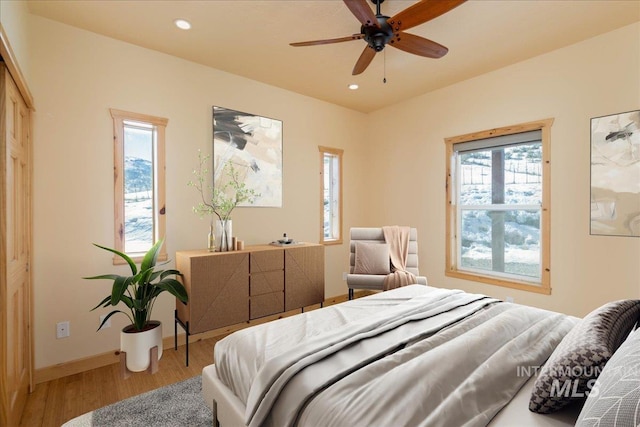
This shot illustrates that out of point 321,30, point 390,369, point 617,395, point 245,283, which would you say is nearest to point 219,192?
point 245,283

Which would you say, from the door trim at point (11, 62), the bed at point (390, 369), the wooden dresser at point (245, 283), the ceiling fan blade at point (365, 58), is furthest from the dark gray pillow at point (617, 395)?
the door trim at point (11, 62)

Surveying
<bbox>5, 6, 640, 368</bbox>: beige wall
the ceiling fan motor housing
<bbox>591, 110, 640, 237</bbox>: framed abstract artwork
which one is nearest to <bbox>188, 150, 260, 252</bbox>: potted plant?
<bbox>5, 6, 640, 368</bbox>: beige wall

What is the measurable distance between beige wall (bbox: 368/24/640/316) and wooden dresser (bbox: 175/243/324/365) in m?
1.70

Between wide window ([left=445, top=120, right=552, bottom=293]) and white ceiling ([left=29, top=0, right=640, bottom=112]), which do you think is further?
wide window ([left=445, top=120, right=552, bottom=293])

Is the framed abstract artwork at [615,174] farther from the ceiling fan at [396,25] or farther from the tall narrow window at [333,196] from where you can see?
the tall narrow window at [333,196]

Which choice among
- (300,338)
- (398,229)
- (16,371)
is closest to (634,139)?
(398,229)

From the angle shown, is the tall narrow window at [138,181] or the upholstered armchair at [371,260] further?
the upholstered armchair at [371,260]

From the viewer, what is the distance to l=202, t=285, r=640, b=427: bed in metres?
1.00

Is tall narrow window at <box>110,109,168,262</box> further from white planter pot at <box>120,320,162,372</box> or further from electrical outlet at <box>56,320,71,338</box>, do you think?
white planter pot at <box>120,320,162,372</box>

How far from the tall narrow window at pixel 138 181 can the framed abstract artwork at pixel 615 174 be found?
3.97m

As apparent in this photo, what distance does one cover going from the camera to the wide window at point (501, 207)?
319 centimetres

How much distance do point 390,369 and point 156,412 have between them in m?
1.69

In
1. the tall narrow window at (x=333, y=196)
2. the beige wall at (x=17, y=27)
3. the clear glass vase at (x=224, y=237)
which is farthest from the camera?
the tall narrow window at (x=333, y=196)

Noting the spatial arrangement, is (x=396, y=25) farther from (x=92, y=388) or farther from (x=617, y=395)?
(x=92, y=388)
